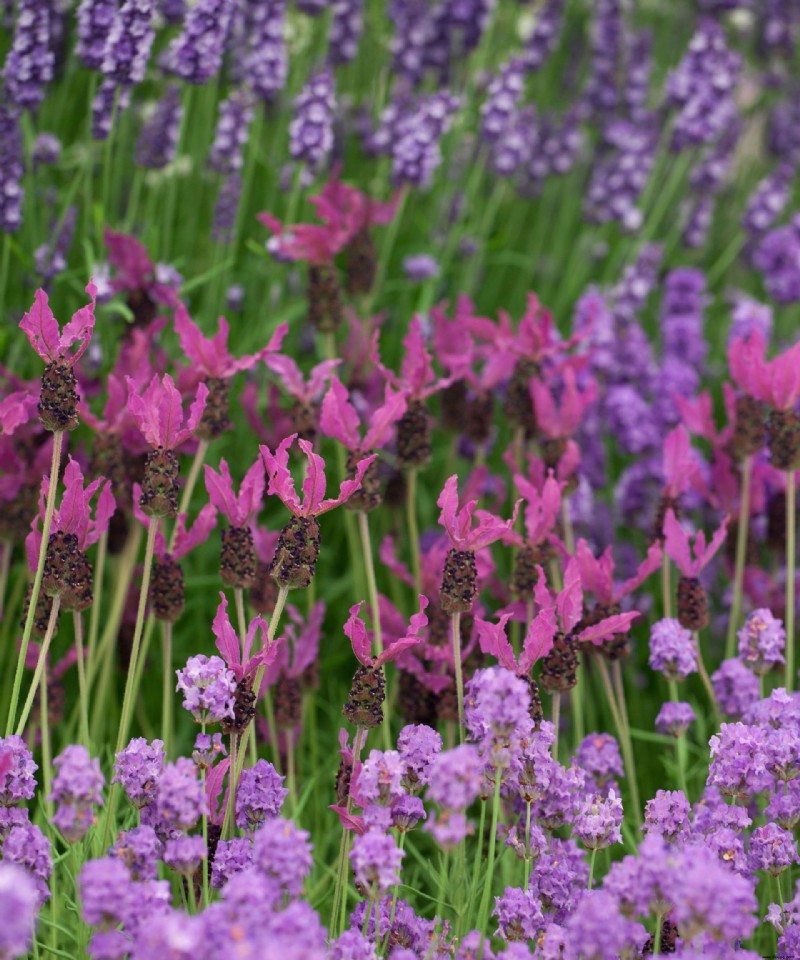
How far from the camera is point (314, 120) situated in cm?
268

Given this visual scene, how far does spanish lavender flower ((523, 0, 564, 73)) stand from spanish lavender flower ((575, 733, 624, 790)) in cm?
222

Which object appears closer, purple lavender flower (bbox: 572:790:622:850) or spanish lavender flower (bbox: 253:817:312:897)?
spanish lavender flower (bbox: 253:817:312:897)

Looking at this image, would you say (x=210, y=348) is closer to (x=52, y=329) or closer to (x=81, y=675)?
(x=52, y=329)

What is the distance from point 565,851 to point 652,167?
247 centimetres

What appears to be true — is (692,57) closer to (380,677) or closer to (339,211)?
(339,211)

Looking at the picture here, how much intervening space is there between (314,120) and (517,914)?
1772mm

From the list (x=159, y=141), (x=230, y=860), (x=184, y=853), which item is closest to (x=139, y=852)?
(x=184, y=853)

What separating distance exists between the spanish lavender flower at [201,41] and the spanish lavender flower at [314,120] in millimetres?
251

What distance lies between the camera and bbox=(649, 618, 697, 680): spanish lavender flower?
1947 millimetres

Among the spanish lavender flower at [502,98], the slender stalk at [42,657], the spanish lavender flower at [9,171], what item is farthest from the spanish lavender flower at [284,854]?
the spanish lavender flower at [502,98]

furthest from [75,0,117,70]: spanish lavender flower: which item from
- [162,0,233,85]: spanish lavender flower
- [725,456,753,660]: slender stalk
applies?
A: [725,456,753,660]: slender stalk

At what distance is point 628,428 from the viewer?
2930 millimetres

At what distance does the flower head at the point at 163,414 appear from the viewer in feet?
5.54

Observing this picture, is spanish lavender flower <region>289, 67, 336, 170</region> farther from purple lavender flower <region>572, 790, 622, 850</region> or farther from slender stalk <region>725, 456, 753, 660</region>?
purple lavender flower <region>572, 790, 622, 850</region>
